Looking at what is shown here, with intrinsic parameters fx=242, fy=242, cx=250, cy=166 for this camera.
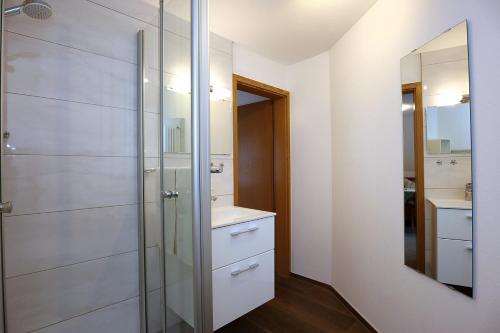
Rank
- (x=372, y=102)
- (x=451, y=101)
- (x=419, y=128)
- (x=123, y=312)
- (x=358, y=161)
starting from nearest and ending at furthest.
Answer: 1. (x=451, y=101)
2. (x=419, y=128)
3. (x=123, y=312)
4. (x=372, y=102)
5. (x=358, y=161)

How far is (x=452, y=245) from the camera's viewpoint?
115 centimetres

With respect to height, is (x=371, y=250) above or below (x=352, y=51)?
below

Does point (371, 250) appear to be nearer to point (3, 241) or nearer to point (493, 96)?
point (493, 96)

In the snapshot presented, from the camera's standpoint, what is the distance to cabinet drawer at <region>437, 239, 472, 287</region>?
106 centimetres

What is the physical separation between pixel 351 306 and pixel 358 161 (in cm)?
120

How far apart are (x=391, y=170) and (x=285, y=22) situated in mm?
1349

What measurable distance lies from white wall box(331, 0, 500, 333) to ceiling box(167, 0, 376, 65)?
0.14m

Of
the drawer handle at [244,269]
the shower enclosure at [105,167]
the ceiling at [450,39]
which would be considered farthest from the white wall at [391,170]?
the shower enclosure at [105,167]

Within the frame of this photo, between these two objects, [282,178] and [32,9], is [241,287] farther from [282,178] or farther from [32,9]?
[32,9]

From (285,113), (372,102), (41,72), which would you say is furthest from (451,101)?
(41,72)

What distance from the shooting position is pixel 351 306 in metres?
2.00

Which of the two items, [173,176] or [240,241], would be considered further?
[240,241]

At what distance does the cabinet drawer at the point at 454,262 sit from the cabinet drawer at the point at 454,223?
1.1 inches

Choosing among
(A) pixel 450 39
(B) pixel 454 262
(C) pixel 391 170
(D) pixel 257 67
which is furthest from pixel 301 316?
(D) pixel 257 67
